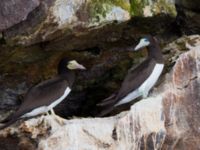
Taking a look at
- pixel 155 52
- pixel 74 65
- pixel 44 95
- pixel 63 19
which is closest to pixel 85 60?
pixel 74 65

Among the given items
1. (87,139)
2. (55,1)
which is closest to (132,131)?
(87,139)

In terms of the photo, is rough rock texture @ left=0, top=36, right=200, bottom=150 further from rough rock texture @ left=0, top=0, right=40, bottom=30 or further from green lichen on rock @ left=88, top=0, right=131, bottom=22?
rough rock texture @ left=0, top=0, right=40, bottom=30

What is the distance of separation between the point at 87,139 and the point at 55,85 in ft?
3.99

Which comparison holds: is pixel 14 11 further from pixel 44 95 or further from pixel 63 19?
pixel 44 95

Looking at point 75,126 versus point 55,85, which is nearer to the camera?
point 75,126

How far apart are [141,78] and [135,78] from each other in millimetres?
103

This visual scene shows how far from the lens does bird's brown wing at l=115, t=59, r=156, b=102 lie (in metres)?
12.0

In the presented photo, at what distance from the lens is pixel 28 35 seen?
11562 mm

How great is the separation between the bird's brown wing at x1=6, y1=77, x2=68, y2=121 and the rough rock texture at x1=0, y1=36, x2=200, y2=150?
0.22 metres

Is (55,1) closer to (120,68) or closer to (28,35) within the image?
(28,35)

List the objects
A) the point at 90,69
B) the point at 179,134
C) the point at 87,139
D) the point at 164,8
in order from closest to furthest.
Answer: the point at 87,139 → the point at 179,134 → the point at 164,8 → the point at 90,69

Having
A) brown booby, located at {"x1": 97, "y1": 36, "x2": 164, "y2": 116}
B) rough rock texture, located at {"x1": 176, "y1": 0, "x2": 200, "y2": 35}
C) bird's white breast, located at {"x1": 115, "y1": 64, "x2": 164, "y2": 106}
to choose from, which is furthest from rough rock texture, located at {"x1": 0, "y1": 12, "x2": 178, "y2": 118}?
bird's white breast, located at {"x1": 115, "y1": 64, "x2": 164, "y2": 106}

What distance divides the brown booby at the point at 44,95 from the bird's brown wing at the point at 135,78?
784 millimetres

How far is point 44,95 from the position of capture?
1170cm
